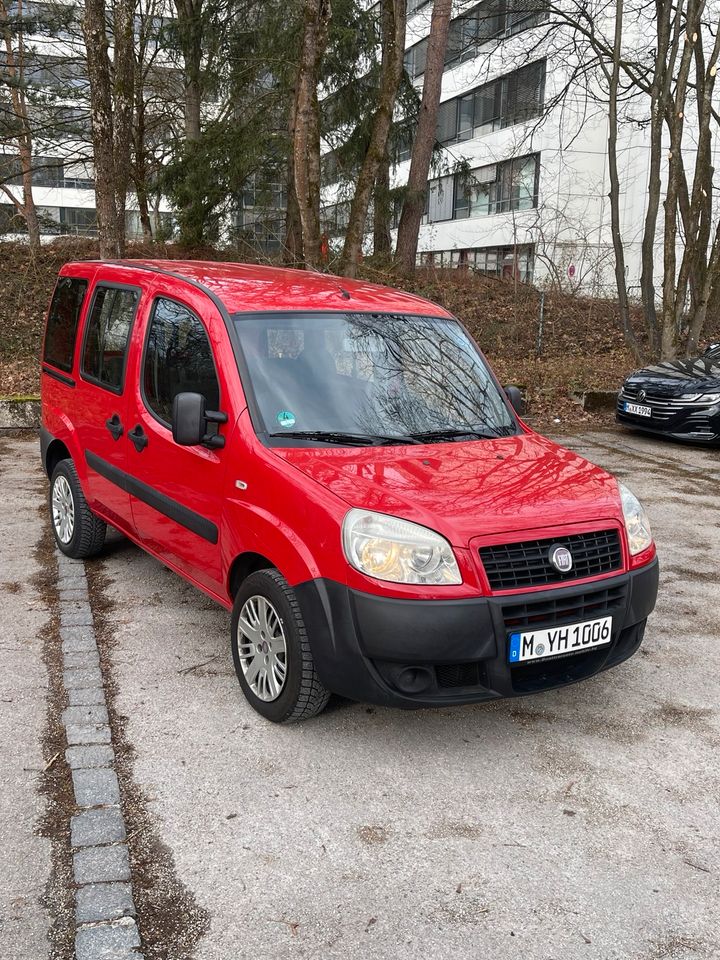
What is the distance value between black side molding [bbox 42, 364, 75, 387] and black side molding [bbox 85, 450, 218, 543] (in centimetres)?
55

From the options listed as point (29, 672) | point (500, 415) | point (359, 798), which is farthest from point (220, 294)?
point (359, 798)

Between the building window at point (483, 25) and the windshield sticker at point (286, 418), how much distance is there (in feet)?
46.9

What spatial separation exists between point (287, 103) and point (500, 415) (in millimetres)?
13228

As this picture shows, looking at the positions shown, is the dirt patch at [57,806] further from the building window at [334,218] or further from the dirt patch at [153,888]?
the building window at [334,218]

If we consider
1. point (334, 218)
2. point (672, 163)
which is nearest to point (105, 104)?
point (672, 163)

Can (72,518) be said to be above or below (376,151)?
below

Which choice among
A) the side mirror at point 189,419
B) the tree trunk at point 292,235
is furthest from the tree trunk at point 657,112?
the side mirror at point 189,419

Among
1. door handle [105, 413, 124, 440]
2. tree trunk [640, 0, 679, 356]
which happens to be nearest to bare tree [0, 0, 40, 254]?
tree trunk [640, 0, 679, 356]

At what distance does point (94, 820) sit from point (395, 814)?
107 cm

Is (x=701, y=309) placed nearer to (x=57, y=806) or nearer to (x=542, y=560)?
(x=542, y=560)

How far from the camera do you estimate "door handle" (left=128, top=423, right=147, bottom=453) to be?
186 inches

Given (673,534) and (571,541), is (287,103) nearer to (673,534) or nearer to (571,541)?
(673,534)

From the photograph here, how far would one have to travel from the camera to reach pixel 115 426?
5.05 m

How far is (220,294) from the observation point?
4.49 meters
